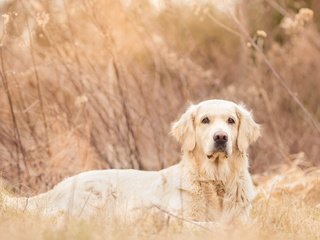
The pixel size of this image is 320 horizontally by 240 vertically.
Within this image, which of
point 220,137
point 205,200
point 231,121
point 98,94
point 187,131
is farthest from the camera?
point 98,94

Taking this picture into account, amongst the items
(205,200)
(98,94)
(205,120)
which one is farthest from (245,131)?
(98,94)

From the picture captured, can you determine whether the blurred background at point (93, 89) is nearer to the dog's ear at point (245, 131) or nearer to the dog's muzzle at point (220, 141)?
the dog's ear at point (245, 131)

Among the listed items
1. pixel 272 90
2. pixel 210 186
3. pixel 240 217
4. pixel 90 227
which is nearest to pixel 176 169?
pixel 210 186

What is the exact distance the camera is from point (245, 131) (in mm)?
6141

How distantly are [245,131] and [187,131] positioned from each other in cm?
41

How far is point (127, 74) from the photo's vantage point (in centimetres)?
916

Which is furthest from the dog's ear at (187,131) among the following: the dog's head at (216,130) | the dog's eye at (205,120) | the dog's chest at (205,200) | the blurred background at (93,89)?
the blurred background at (93,89)

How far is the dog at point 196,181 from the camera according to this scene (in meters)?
5.95

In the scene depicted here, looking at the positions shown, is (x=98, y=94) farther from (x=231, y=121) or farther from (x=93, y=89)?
(x=231, y=121)

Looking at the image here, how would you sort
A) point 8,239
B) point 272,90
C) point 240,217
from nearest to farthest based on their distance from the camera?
1. point 8,239
2. point 240,217
3. point 272,90

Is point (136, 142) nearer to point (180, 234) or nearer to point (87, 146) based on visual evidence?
point (87, 146)

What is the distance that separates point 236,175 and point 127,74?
129 inches

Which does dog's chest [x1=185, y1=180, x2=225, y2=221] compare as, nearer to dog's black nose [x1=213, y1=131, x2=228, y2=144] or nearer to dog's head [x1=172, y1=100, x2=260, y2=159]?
dog's head [x1=172, y1=100, x2=260, y2=159]

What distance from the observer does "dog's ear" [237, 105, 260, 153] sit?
20.0ft
